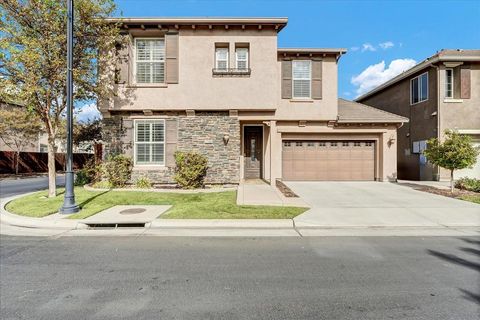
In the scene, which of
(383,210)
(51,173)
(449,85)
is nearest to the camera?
(383,210)

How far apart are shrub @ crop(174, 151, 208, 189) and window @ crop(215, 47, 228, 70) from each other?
14.1 feet

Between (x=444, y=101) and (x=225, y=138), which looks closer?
(x=225, y=138)

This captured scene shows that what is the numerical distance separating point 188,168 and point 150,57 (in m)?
5.45

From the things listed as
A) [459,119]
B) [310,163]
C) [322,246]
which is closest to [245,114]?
[310,163]

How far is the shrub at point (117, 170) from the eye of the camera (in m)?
11.8

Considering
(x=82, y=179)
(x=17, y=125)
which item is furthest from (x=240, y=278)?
(x=17, y=125)

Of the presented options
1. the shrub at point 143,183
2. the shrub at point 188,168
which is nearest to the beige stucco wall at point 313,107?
the shrub at point 188,168

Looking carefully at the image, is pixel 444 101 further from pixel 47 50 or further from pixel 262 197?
pixel 47 50

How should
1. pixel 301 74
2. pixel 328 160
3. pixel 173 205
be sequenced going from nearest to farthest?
pixel 173 205
pixel 301 74
pixel 328 160

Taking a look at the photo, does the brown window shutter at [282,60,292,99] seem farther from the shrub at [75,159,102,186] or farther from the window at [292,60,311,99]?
the shrub at [75,159,102,186]

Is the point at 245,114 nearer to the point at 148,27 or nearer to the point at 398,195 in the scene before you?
the point at 148,27

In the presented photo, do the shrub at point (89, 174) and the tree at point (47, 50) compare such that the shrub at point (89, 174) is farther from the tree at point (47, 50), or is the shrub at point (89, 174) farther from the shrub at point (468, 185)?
the shrub at point (468, 185)

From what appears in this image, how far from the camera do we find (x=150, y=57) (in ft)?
39.8

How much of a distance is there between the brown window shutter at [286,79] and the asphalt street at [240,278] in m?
10.1
